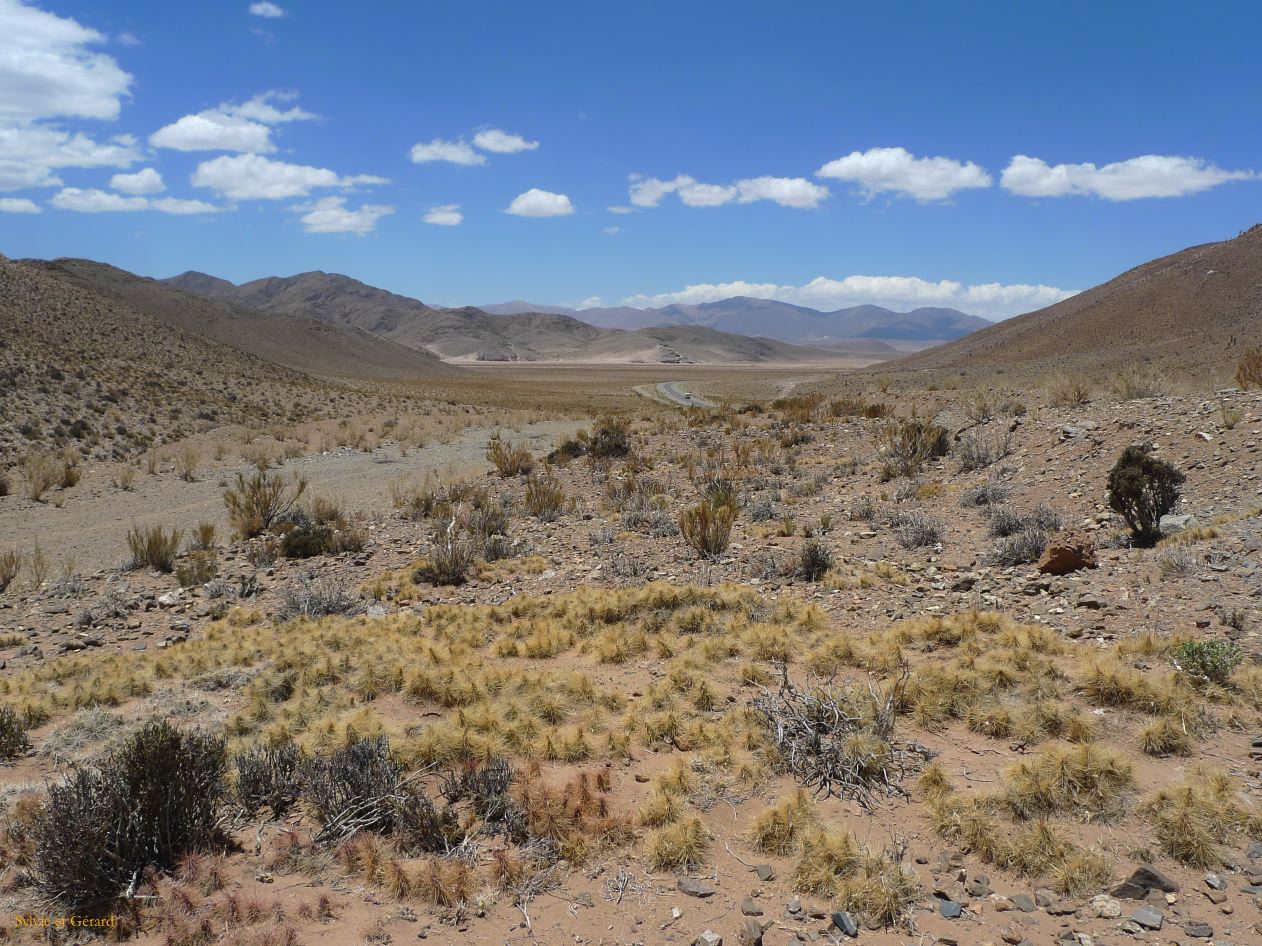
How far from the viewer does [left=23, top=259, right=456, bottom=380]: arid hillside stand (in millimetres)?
94938

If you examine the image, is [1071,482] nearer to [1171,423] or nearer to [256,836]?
[1171,423]

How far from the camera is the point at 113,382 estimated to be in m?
32.7

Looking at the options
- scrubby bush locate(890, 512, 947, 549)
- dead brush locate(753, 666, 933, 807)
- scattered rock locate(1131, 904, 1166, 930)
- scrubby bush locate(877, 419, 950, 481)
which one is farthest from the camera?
scrubby bush locate(877, 419, 950, 481)

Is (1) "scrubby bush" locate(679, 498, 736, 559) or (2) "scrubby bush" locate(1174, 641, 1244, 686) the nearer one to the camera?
(2) "scrubby bush" locate(1174, 641, 1244, 686)

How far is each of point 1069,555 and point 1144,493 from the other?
5.36 ft

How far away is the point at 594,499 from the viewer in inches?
628

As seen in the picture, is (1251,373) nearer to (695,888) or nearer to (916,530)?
(916,530)

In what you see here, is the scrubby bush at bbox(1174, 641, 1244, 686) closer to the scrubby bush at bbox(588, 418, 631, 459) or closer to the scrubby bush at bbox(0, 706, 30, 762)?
the scrubby bush at bbox(0, 706, 30, 762)

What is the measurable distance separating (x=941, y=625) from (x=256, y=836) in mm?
5935

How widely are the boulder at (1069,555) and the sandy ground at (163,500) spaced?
12801mm

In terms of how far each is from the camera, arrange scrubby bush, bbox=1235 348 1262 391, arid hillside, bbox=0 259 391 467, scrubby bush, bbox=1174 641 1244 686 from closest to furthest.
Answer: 1. scrubby bush, bbox=1174 641 1244 686
2. scrubby bush, bbox=1235 348 1262 391
3. arid hillside, bbox=0 259 391 467

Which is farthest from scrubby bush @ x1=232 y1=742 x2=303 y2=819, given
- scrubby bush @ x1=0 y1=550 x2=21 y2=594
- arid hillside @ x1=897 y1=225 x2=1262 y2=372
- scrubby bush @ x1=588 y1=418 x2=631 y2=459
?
arid hillside @ x1=897 y1=225 x2=1262 y2=372

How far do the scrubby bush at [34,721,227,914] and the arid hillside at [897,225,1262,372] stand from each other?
4501 centimetres

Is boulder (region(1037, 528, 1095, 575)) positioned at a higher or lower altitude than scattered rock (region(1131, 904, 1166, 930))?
higher
